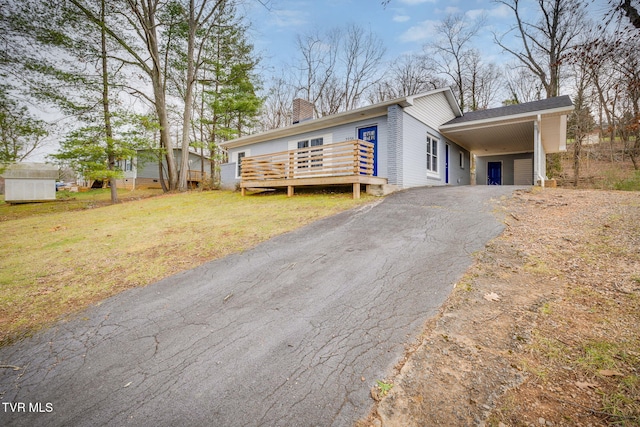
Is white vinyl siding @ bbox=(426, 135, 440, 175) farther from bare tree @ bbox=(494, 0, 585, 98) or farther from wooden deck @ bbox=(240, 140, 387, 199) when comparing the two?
bare tree @ bbox=(494, 0, 585, 98)

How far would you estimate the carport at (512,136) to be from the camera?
10.0 meters

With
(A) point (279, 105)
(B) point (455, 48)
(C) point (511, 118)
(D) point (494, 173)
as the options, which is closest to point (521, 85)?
(B) point (455, 48)

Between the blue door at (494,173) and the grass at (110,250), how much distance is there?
14.2 meters

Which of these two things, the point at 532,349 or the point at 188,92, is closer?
the point at 532,349

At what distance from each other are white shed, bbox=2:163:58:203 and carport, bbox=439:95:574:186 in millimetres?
23948

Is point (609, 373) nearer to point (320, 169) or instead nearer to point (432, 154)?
point (320, 169)

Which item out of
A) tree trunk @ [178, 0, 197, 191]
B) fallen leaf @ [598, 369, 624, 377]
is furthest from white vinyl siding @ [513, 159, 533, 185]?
tree trunk @ [178, 0, 197, 191]

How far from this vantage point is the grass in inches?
135

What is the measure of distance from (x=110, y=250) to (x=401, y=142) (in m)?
9.09

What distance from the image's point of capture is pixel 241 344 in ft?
7.86

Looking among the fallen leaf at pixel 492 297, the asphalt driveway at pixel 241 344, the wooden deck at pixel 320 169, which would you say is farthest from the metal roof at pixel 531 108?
the fallen leaf at pixel 492 297

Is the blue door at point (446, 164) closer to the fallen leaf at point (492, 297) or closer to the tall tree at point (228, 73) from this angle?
the fallen leaf at point (492, 297)

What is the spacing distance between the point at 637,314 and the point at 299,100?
602 inches

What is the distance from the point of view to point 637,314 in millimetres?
2312
